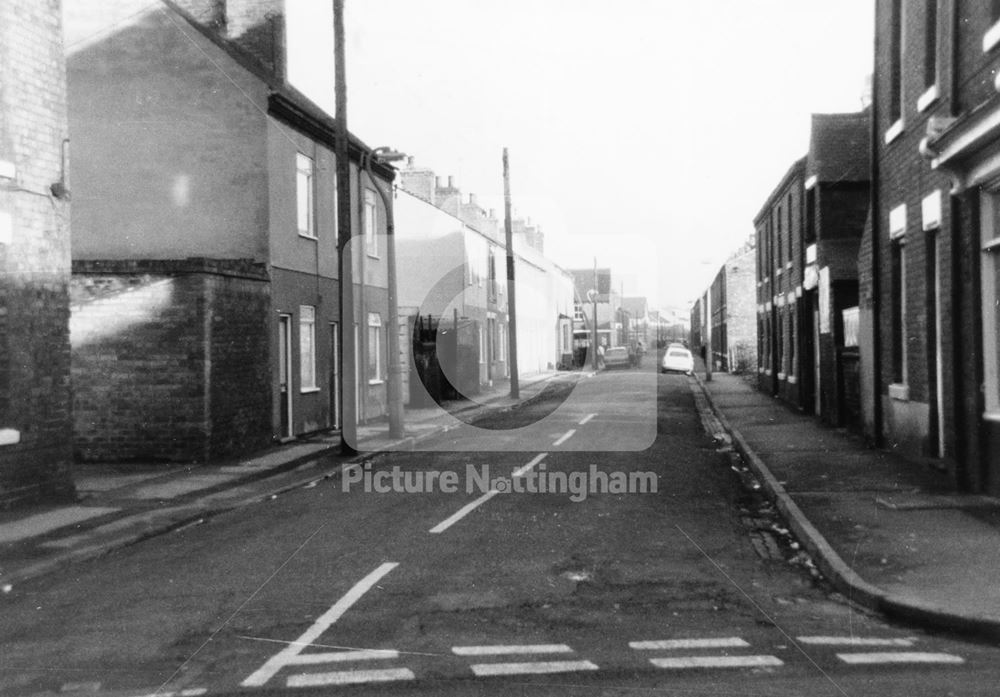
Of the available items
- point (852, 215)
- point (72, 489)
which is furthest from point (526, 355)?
point (72, 489)

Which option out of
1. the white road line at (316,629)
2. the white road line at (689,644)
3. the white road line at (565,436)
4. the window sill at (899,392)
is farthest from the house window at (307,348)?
the white road line at (689,644)

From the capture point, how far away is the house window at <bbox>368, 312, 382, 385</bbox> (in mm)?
26422

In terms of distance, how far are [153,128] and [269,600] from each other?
13.8 metres

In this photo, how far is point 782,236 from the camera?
3105 centimetres

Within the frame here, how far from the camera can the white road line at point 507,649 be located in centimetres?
612

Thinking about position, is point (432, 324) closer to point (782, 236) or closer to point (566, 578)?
point (782, 236)

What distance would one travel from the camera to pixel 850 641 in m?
6.47

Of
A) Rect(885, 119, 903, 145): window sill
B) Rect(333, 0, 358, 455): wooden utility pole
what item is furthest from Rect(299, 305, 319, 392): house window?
Rect(885, 119, 903, 145): window sill

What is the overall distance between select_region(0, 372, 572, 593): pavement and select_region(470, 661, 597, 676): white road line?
4.64 meters

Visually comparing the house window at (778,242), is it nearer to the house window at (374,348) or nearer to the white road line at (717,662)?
the house window at (374,348)

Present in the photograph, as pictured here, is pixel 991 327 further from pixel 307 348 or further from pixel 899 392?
pixel 307 348

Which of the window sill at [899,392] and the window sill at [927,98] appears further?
the window sill at [899,392]

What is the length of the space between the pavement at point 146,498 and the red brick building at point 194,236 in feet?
2.94

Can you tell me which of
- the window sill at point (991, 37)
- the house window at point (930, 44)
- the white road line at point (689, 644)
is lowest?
the white road line at point (689, 644)
